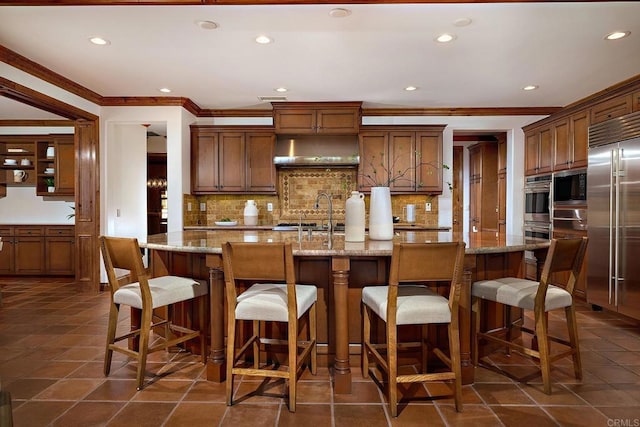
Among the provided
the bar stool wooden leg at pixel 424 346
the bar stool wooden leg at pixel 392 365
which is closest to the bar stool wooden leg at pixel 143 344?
→ the bar stool wooden leg at pixel 392 365

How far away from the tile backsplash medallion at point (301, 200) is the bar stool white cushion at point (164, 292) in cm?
322

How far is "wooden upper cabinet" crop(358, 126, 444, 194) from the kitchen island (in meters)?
2.71

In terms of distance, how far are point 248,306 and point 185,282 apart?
26.3 inches

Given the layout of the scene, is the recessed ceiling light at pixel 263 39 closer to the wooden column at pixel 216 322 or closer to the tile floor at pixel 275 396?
the wooden column at pixel 216 322

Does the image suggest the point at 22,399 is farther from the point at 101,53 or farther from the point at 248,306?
the point at 101,53

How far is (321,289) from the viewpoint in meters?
2.57

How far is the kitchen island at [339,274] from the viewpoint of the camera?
88.3 inches

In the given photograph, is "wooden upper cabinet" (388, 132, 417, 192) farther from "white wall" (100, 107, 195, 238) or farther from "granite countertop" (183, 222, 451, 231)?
"white wall" (100, 107, 195, 238)

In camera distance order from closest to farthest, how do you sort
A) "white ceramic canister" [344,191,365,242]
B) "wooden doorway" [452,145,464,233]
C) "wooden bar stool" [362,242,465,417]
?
1. "wooden bar stool" [362,242,465,417]
2. "white ceramic canister" [344,191,365,242]
3. "wooden doorway" [452,145,464,233]

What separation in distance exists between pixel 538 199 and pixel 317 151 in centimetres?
302

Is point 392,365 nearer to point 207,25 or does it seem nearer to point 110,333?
point 110,333

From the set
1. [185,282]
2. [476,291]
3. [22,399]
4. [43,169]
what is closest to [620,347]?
[476,291]

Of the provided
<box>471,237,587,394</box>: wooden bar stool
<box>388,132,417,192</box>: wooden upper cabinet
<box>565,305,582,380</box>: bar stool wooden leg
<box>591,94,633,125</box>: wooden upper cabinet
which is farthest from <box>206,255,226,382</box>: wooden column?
<box>591,94,633,125</box>: wooden upper cabinet

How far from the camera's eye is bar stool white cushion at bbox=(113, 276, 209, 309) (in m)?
2.39
